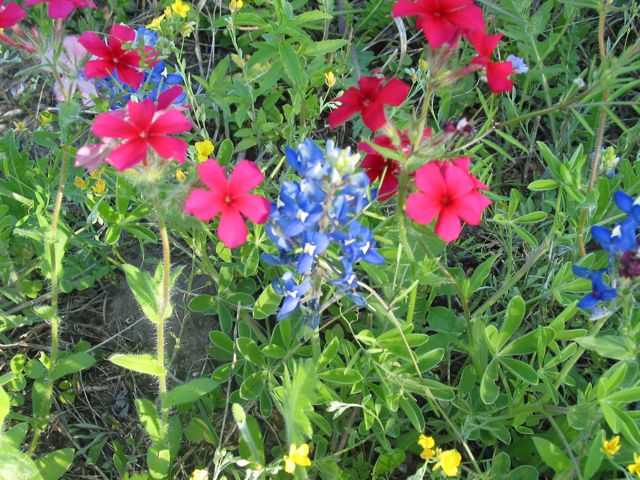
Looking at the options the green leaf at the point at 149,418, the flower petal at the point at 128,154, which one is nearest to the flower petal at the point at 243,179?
the flower petal at the point at 128,154

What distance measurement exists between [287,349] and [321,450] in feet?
1.29

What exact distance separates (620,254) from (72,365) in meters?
2.01

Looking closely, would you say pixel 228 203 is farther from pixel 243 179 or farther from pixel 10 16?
pixel 10 16

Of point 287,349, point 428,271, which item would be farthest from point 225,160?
point 428,271

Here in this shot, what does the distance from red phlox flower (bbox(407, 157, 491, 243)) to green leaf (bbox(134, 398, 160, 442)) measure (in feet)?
4.09

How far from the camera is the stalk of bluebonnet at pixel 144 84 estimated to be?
8.70 feet

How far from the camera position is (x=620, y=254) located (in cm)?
206

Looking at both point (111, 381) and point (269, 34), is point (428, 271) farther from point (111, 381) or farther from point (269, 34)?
point (111, 381)

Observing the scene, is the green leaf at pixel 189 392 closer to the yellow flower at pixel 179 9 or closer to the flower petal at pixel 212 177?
the flower petal at pixel 212 177

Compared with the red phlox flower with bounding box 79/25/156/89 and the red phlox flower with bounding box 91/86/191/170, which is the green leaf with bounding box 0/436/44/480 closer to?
the red phlox flower with bounding box 91/86/191/170

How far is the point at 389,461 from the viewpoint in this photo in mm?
2594

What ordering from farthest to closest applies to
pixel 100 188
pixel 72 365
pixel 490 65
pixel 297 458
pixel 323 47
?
pixel 323 47, pixel 100 188, pixel 72 365, pixel 490 65, pixel 297 458

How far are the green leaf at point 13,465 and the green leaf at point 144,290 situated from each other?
0.59 meters

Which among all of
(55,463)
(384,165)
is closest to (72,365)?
(55,463)
